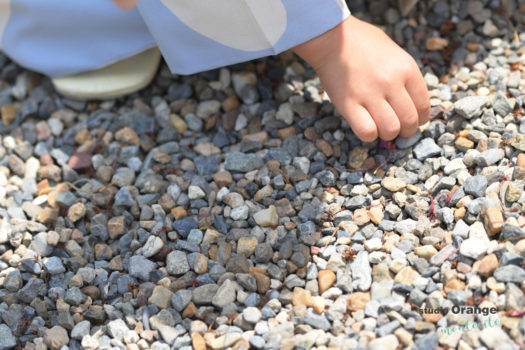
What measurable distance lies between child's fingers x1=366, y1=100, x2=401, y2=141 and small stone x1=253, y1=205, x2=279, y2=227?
214 mm

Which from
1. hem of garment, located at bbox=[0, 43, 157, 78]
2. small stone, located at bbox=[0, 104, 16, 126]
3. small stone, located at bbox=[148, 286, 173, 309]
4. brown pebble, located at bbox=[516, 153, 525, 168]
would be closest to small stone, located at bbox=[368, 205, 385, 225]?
brown pebble, located at bbox=[516, 153, 525, 168]

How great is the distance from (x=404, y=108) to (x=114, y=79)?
1.88ft

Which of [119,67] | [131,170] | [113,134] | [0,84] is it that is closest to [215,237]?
[131,170]

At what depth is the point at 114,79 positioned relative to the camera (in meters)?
1.26

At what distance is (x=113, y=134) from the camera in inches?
47.6

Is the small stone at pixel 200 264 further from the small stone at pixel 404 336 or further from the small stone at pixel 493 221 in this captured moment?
the small stone at pixel 493 221

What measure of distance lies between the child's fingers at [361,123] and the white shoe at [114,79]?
434mm

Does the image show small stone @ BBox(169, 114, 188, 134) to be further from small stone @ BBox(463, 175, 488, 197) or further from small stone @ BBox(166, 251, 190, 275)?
small stone @ BBox(463, 175, 488, 197)

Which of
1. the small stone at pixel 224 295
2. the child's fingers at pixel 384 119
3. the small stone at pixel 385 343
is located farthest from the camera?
the child's fingers at pixel 384 119

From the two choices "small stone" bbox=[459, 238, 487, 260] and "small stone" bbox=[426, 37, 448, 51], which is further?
"small stone" bbox=[426, 37, 448, 51]

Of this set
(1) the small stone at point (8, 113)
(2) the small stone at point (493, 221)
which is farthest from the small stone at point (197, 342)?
(1) the small stone at point (8, 113)

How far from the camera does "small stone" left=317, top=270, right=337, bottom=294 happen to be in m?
0.90

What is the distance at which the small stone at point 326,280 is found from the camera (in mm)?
905

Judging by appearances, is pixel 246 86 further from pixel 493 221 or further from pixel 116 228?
pixel 493 221
